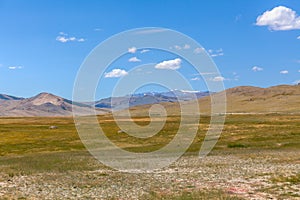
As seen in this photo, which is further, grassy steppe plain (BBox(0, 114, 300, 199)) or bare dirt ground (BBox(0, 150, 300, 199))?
bare dirt ground (BBox(0, 150, 300, 199))

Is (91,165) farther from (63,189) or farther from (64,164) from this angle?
(63,189)

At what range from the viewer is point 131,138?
102 m

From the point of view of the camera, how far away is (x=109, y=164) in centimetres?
5188

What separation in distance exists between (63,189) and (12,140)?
77.3m

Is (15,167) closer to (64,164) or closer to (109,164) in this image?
(64,164)

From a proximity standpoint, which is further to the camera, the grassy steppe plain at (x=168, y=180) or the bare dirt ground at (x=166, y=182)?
the bare dirt ground at (x=166, y=182)

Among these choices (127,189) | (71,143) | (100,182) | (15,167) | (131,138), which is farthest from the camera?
(131,138)

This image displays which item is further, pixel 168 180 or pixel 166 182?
pixel 168 180

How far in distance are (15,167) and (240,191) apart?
3017 centimetres

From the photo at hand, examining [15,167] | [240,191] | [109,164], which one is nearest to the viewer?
[240,191]

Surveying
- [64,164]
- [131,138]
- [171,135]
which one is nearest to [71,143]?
[131,138]

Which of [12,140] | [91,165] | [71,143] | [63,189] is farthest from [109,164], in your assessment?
[12,140]

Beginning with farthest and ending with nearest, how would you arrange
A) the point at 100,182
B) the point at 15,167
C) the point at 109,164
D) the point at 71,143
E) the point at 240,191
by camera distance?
the point at 71,143
the point at 109,164
the point at 15,167
the point at 100,182
the point at 240,191

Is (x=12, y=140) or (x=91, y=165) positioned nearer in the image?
(x=91, y=165)
